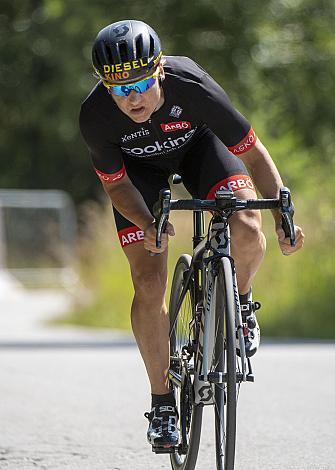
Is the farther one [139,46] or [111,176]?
[111,176]

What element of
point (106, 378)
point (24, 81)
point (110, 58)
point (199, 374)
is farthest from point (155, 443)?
point (24, 81)

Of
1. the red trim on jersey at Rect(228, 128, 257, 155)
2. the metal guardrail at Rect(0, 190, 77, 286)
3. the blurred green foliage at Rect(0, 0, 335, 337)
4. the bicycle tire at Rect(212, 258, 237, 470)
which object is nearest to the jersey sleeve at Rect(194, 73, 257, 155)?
the red trim on jersey at Rect(228, 128, 257, 155)

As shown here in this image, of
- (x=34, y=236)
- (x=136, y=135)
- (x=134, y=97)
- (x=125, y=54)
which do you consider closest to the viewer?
(x=125, y=54)

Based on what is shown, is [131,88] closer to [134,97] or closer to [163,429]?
[134,97]

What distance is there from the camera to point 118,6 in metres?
17.6

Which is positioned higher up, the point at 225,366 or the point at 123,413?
the point at 225,366

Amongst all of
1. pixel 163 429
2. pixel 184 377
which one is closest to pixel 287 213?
pixel 184 377

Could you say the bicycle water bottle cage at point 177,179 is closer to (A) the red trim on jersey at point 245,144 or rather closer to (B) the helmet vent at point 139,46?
(A) the red trim on jersey at point 245,144

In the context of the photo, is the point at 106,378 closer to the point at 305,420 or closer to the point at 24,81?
the point at 305,420

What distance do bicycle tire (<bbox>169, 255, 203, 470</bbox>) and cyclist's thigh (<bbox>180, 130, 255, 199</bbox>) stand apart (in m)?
0.38

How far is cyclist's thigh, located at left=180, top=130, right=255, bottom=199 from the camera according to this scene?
6.13 meters

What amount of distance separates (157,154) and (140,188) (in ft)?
0.62

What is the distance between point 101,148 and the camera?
20.3ft

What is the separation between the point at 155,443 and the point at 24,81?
26.0 meters
